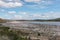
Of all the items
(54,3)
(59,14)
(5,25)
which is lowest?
(5,25)

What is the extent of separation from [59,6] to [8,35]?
954 mm

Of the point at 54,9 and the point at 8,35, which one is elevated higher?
the point at 54,9

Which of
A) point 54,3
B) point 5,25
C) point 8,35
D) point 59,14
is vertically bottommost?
point 8,35

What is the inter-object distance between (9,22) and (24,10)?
319 mm

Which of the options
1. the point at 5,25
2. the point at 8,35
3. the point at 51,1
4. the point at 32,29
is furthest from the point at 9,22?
the point at 51,1

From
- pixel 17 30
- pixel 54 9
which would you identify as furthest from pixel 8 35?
pixel 54 9

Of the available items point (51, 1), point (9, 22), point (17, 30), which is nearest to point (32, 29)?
point (17, 30)

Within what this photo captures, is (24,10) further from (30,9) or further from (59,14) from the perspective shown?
(59,14)

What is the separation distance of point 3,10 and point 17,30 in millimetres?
404

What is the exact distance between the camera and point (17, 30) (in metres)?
2.13

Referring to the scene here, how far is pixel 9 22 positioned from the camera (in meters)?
2.15

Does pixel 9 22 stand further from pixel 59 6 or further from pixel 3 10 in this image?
pixel 59 6

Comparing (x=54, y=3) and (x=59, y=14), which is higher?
(x=54, y=3)

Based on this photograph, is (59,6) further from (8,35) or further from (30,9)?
(8,35)
